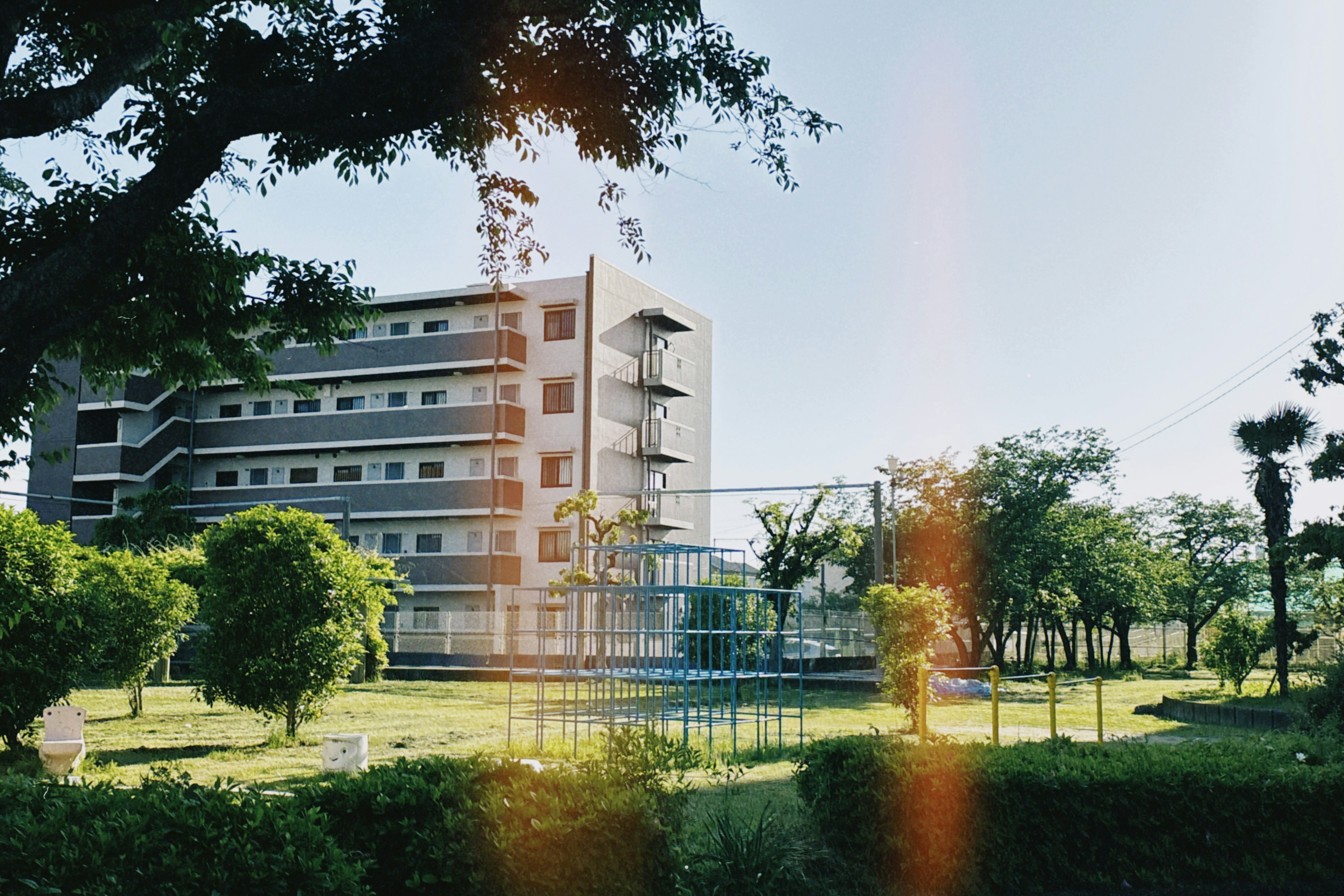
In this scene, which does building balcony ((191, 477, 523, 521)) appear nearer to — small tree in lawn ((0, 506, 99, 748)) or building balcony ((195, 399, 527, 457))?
building balcony ((195, 399, 527, 457))

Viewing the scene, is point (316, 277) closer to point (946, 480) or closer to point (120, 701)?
point (120, 701)

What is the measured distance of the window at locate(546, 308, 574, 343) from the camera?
143 ft

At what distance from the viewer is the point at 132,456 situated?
155 ft

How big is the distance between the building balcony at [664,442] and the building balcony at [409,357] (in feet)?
18.3

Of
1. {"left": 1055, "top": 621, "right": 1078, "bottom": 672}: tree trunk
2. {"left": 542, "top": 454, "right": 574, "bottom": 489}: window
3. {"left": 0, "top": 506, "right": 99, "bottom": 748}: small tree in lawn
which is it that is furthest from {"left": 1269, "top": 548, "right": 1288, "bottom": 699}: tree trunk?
{"left": 542, "top": 454, "right": 574, "bottom": 489}: window

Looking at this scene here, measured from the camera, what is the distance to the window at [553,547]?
4250cm

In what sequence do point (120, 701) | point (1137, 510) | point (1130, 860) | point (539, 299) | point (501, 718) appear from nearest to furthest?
point (1130, 860)
point (501, 718)
point (120, 701)
point (539, 299)
point (1137, 510)

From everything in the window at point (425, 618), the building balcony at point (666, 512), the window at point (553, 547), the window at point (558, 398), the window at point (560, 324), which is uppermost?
the window at point (560, 324)

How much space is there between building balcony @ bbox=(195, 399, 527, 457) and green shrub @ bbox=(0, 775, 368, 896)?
38.7 meters

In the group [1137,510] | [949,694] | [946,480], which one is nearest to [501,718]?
[949,694]

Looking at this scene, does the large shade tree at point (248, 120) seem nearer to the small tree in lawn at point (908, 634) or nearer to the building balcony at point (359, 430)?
the small tree in lawn at point (908, 634)

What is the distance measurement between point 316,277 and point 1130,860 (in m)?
7.57

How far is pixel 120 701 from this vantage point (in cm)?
2395

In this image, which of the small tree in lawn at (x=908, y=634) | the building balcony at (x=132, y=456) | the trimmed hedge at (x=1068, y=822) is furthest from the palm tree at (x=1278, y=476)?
the building balcony at (x=132, y=456)
